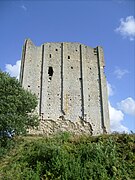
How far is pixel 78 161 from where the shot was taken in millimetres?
10156

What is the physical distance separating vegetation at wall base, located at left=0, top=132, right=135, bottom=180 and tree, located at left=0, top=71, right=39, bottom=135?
9.12ft

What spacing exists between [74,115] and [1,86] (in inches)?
406

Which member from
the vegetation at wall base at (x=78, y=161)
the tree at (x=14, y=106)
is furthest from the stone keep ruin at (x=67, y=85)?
the vegetation at wall base at (x=78, y=161)

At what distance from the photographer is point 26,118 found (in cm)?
1691

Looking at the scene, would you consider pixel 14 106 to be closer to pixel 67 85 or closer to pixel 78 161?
pixel 78 161

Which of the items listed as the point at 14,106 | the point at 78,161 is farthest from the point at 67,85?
the point at 78,161

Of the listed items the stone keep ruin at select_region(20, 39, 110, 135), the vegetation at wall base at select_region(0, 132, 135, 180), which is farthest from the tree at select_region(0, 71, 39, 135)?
the stone keep ruin at select_region(20, 39, 110, 135)

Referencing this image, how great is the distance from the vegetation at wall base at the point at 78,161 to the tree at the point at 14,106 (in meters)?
2.78

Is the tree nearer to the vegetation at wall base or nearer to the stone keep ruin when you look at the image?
the vegetation at wall base

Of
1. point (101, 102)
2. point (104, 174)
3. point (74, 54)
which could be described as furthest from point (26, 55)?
point (104, 174)

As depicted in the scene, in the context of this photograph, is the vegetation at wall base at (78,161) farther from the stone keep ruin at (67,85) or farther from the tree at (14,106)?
the stone keep ruin at (67,85)

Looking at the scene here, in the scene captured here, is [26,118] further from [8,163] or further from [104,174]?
[104,174]

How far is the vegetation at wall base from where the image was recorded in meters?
9.38

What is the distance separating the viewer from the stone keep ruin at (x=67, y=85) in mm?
25062
